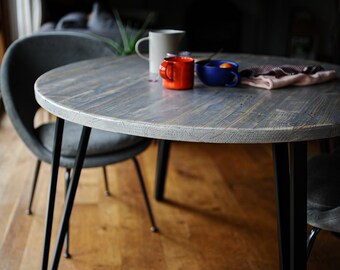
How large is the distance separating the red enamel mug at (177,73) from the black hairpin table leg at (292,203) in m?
0.28

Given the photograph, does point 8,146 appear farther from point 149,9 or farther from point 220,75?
point 149,9

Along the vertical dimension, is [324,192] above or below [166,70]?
below

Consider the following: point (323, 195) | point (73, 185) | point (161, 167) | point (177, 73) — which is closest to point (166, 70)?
point (177, 73)

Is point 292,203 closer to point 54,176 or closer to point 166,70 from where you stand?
point 166,70

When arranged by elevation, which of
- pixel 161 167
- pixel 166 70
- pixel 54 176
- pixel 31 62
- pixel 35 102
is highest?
pixel 166 70

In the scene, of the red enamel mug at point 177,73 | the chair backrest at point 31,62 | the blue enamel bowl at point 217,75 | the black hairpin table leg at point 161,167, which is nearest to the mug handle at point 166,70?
the red enamel mug at point 177,73

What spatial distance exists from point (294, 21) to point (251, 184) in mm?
2749

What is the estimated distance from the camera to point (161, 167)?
201 centimetres

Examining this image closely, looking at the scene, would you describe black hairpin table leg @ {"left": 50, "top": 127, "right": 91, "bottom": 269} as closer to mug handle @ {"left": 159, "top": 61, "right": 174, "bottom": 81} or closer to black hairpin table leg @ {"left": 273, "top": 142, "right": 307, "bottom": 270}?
mug handle @ {"left": 159, "top": 61, "right": 174, "bottom": 81}

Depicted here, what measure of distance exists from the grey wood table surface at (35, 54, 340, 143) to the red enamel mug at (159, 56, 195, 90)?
19 mm

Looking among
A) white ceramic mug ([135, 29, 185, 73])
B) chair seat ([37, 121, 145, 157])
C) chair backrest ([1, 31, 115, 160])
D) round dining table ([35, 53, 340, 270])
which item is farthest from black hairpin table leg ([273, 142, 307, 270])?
chair backrest ([1, 31, 115, 160])

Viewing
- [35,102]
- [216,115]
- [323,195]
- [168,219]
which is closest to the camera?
[216,115]

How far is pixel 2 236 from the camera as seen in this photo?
175 cm

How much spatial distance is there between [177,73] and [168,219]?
33.3 inches
